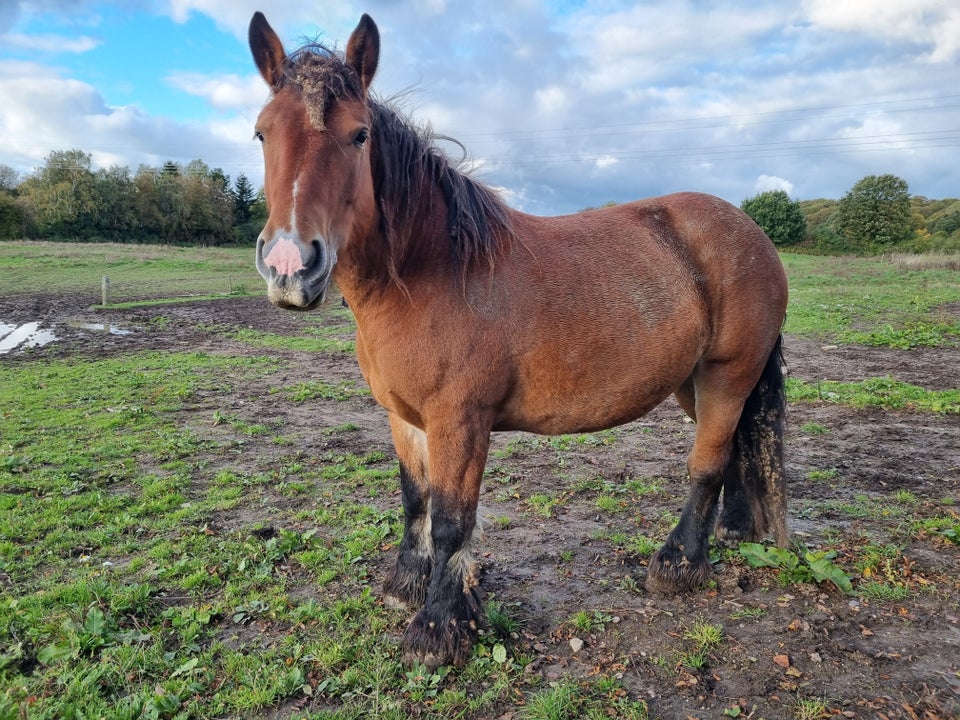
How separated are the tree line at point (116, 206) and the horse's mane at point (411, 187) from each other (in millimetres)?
43596

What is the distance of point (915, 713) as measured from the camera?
7.91 feet

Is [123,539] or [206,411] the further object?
[206,411]

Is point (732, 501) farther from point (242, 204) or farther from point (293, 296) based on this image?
point (242, 204)

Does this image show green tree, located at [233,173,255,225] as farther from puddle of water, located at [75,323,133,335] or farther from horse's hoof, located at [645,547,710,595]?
horse's hoof, located at [645,547,710,595]

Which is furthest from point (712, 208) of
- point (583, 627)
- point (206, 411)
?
point (206, 411)

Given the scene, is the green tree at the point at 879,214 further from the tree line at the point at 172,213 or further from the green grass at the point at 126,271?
the green grass at the point at 126,271

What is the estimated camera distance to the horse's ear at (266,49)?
2.53 m

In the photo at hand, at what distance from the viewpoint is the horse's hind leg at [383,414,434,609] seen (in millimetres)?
3332

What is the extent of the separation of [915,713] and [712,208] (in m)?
2.89

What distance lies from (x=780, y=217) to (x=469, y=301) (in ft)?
182

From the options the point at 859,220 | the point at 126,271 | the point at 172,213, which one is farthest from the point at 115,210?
the point at 859,220

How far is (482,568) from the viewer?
3779 millimetres

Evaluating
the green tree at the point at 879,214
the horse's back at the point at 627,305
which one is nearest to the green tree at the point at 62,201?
the horse's back at the point at 627,305

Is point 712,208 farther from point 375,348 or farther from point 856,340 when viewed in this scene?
point 856,340
